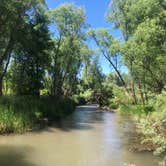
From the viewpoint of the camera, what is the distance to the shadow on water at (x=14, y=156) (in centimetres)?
1112

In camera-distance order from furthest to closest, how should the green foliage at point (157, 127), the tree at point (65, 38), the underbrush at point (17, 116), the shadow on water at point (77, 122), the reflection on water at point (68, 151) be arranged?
the tree at point (65, 38)
the shadow on water at point (77, 122)
the underbrush at point (17, 116)
the reflection on water at point (68, 151)
the green foliage at point (157, 127)

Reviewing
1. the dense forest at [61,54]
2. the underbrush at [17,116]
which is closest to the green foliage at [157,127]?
the dense forest at [61,54]

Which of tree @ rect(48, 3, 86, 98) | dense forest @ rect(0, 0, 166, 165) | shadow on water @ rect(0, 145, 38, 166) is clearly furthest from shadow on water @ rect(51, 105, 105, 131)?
tree @ rect(48, 3, 86, 98)

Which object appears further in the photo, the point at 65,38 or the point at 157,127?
the point at 65,38

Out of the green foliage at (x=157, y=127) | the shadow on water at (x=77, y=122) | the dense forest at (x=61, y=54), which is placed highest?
the dense forest at (x=61, y=54)

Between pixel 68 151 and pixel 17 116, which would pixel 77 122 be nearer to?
pixel 17 116

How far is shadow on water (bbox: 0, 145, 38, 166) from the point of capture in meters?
11.1

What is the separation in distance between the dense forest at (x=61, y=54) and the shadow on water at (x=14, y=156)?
3.65 meters

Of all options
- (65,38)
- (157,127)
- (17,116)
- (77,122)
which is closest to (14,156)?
(157,127)

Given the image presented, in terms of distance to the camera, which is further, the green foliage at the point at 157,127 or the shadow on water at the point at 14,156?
the shadow on water at the point at 14,156

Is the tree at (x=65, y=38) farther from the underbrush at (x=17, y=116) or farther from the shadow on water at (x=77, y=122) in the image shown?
the underbrush at (x=17, y=116)

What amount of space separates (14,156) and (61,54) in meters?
31.8

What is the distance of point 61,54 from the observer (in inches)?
1709

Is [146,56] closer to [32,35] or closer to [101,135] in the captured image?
[32,35]
